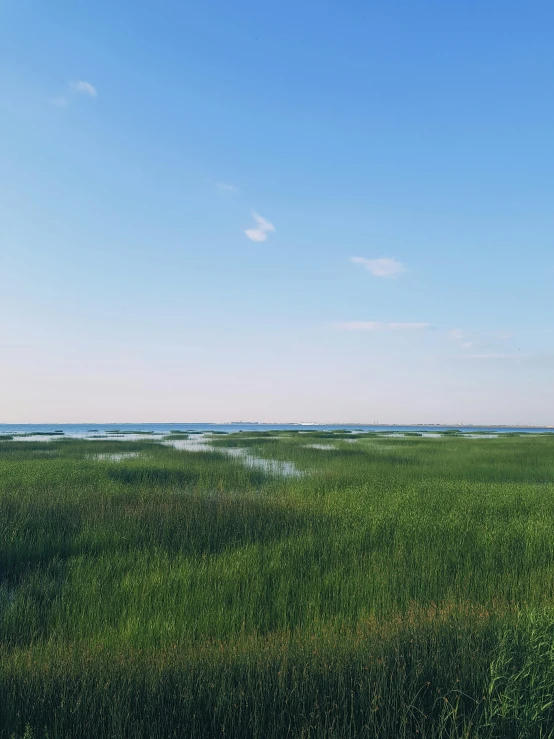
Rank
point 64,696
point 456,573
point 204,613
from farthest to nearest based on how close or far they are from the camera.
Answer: point 456,573 < point 204,613 < point 64,696

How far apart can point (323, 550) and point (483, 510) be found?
601cm

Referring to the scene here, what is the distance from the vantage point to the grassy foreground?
3.93m

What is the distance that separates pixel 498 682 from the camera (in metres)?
4.37

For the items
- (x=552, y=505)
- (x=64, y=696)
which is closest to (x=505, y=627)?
(x=64, y=696)

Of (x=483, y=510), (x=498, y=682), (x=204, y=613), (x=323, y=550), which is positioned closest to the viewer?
(x=498, y=682)

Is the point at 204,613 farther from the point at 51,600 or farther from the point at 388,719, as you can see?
the point at 388,719

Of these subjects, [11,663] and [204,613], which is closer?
[11,663]

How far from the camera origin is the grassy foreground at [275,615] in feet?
12.9

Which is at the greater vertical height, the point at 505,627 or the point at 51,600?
the point at 505,627

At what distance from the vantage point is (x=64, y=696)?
3982 millimetres

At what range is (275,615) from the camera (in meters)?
6.44

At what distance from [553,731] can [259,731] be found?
2423mm

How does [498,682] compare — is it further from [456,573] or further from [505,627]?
[456,573]

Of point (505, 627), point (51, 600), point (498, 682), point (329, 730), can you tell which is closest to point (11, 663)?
point (51, 600)
